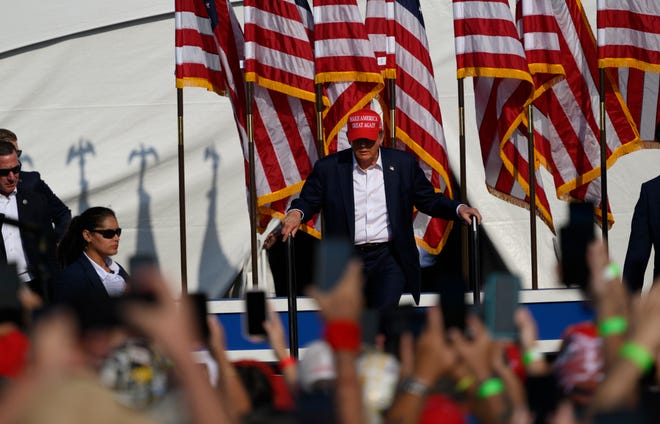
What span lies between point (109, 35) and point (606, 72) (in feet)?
11.1

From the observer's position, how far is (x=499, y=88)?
24.8 feet

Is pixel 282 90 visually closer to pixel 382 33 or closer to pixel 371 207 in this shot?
pixel 382 33

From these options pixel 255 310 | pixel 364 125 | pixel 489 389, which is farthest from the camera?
pixel 364 125

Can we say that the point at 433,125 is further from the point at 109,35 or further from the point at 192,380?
the point at 192,380

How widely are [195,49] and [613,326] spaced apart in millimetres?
5599

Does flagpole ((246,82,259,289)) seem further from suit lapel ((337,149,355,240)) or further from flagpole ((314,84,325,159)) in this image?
suit lapel ((337,149,355,240))

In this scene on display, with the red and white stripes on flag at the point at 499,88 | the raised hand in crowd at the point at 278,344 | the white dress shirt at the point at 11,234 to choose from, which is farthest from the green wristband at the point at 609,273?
the red and white stripes on flag at the point at 499,88

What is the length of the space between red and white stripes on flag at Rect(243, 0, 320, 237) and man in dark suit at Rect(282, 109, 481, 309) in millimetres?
1570

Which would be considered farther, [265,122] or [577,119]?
[577,119]

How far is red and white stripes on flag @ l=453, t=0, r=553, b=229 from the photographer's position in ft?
24.0

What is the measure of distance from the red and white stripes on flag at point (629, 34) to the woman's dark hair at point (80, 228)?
346 cm

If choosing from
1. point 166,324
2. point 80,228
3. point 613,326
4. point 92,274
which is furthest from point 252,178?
point 166,324

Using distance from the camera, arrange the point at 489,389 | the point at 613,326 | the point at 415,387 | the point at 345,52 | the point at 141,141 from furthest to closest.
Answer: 1. the point at 141,141
2. the point at 345,52
3. the point at 489,389
4. the point at 415,387
5. the point at 613,326

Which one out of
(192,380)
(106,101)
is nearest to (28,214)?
(106,101)
